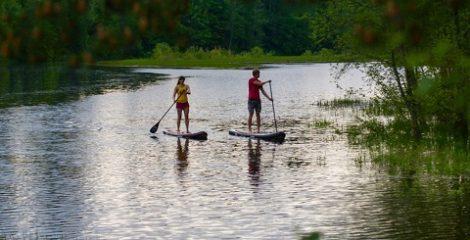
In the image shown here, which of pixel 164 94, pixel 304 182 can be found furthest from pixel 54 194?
pixel 164 94

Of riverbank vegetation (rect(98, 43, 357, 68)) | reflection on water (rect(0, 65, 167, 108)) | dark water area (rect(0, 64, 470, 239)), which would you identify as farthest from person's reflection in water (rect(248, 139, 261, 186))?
riverbank vegetation (rect(98, 43, 357, 68))

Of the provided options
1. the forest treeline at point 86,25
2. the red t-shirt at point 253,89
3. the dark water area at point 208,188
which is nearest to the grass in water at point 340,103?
the dark water area at point 208,188

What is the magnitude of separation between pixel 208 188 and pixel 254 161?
15.0ft

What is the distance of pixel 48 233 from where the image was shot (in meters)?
15.2

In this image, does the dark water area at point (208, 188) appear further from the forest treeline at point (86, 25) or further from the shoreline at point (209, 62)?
the shoreline at point (209, 62)

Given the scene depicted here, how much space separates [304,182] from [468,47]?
20.3 ft

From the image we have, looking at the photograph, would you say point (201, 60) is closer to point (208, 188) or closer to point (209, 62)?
point (209, 62)

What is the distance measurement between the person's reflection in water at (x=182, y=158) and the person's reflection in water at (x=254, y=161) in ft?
5.42

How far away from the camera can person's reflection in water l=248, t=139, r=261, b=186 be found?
21172 millimetres

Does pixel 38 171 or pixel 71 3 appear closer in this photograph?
pixel 71 3

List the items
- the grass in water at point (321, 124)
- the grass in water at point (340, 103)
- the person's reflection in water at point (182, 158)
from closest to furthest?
the person's reflection in water at point (182, 158) < the grass in water at point (321, 124) < the grass in water at point (340, 103)

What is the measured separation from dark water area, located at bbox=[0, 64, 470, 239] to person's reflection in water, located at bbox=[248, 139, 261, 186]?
51mm

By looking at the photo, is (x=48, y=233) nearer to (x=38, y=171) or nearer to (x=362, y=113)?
(x=38, y=171)

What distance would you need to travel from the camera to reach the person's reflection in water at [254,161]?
69.5 ft
